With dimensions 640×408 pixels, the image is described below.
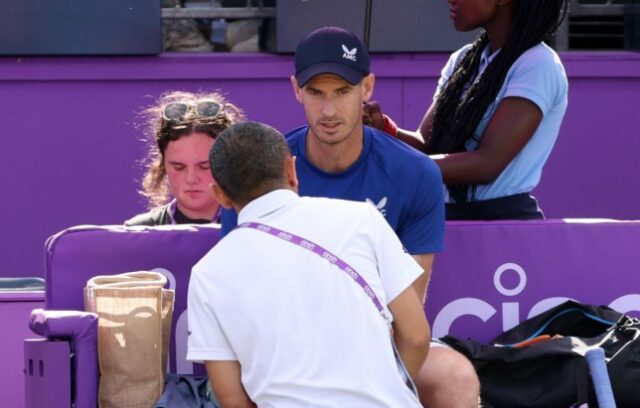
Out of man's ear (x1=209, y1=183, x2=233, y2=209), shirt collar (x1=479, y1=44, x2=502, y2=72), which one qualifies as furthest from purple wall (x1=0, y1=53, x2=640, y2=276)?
man's ear (x1=209, y1=183, x2=233, y2=209)

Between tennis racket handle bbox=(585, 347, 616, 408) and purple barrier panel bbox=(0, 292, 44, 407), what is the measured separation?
2.07 m

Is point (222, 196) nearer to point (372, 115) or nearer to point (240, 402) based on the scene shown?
point (240, 402)

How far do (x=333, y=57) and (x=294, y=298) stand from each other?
0.97 m

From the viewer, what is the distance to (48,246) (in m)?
4.75

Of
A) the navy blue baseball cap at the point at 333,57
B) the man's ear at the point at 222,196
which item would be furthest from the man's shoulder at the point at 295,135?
the man's ear at the point at 222,196

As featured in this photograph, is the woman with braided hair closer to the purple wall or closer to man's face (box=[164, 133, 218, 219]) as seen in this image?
man's face (box=[164, 133, 218, 219])

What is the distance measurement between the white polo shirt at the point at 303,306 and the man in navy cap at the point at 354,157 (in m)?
0.58

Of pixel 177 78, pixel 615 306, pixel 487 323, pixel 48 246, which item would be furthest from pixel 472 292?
pixel 177 78

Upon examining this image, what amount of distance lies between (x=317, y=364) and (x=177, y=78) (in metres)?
3.85

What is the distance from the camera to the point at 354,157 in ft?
14.9

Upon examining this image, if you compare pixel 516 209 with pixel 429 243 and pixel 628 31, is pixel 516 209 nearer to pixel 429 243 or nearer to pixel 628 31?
pixel 429 243

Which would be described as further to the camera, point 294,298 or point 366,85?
point 366,85

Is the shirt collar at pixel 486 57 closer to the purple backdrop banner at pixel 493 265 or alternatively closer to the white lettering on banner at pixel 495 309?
the purple backdrop banner at pixel 493 265

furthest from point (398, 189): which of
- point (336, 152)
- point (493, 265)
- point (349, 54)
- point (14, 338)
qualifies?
point (14, 338)
